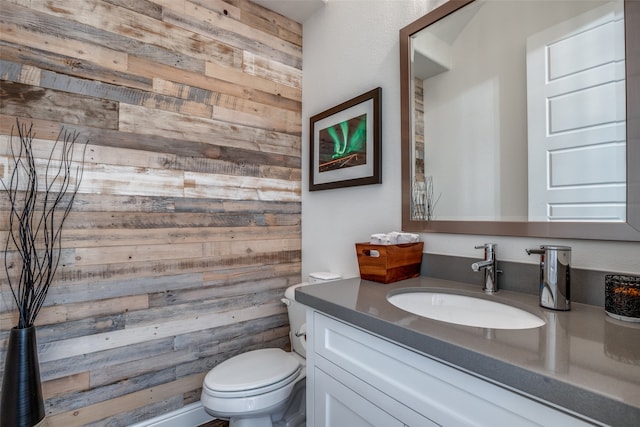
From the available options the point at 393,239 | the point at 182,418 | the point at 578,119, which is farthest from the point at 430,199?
the point at 182,418

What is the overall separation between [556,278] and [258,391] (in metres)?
1.16

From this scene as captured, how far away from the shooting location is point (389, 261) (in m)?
1.22

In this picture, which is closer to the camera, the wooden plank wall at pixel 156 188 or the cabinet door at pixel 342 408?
the cabinet door at pixel 342 408

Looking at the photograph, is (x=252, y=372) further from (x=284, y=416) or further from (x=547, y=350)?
(x=547, y=350)

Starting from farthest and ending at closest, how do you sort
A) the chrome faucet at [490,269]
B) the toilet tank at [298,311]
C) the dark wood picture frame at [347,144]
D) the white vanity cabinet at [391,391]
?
1. the toilet tank at [298,311]
2. the dark wood picture frame at [347,144]
3. the chrome faucet at [490,269]
4. the white vanity cabinet at [391,391]

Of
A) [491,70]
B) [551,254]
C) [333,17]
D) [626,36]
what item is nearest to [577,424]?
[551,254]

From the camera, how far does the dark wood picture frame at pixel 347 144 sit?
1.57 m

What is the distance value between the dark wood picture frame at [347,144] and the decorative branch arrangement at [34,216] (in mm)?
1222

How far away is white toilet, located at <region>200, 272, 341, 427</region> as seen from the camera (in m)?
1.29

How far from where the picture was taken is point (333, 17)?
6.13ft

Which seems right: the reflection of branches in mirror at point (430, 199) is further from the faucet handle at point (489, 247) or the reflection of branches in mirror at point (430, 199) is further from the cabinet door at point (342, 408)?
the cabinet door at point (342, 408)

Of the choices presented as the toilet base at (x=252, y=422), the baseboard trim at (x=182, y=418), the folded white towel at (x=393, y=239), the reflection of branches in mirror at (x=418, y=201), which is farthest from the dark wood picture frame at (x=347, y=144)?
the baseboard trim at (x=182, y=418)

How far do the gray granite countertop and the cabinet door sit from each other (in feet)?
0.72

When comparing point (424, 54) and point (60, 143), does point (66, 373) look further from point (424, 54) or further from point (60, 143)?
point (424, 54)
